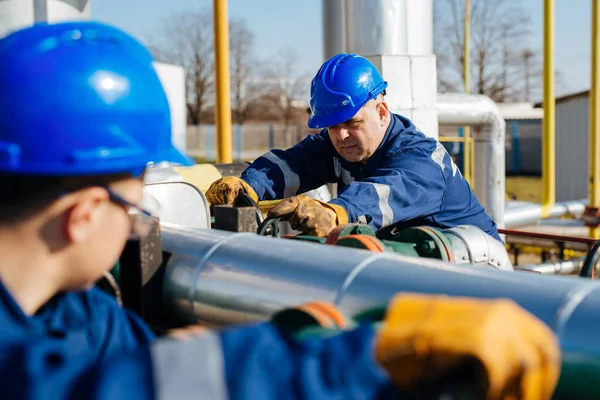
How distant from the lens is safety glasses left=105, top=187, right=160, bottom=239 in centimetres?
108

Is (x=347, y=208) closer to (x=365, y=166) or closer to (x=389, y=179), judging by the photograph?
(x=389, y=179)

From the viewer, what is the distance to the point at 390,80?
4.20m

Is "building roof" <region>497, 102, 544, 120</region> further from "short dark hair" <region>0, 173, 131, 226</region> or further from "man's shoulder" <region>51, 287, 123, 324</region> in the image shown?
"short dark hair" <region>0, 173, 131, 226</region>

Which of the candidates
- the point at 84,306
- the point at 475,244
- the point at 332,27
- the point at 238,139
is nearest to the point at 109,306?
the point at 84,306

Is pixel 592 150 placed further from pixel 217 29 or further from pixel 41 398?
pixel 41 398

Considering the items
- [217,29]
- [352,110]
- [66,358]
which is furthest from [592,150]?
[66,358]

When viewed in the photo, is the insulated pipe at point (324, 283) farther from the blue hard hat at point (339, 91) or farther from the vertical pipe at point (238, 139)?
the vertical pipe at point (238, 139)

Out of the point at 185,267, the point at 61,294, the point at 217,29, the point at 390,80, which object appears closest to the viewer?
the point at 61,294

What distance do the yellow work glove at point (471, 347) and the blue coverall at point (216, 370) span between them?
3 centimetres

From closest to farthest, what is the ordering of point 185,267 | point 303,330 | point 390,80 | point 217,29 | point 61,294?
point 303,330 < point 61,294 < point 185,267 < point 390,80 < point 217,29

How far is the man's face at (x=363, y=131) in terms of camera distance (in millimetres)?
3068

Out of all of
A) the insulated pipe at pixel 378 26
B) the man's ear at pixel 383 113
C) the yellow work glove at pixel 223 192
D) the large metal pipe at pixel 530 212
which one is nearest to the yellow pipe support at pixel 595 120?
the large metal pipe at pixel 530 212

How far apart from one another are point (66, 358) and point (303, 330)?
0.29 meters

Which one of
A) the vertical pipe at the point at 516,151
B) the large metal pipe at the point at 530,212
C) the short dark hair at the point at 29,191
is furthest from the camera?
the vertical pipe at the point at 516,151
